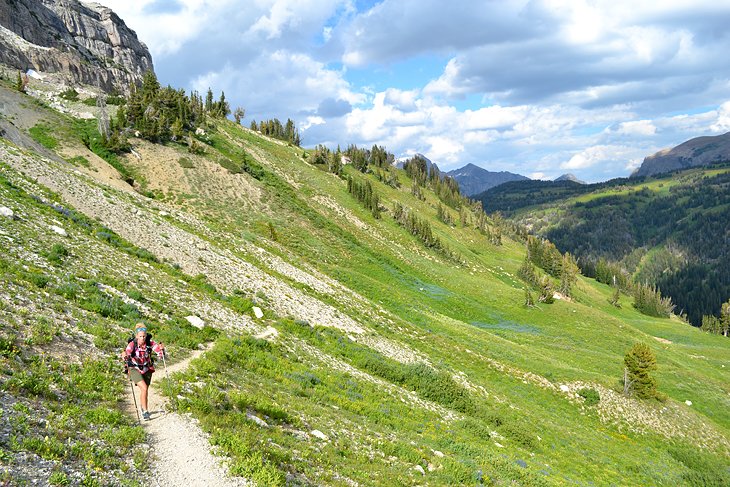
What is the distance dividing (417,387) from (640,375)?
103 ft

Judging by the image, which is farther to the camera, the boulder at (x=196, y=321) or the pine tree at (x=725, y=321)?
the pine tree at (x=725, y=321)

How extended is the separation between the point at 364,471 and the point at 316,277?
28.5 m

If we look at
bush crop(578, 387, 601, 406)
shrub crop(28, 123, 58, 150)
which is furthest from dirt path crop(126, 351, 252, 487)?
shrub crop(28, 123, 58, 150)

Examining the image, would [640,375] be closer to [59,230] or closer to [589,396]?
[589,396]

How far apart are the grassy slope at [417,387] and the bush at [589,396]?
1.69 meters

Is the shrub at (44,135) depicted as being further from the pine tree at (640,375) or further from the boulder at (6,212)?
the pine tree at (640,375)

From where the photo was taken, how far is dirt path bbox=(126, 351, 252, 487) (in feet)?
30.2

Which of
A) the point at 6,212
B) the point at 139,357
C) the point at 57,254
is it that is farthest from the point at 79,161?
the point at 139,357

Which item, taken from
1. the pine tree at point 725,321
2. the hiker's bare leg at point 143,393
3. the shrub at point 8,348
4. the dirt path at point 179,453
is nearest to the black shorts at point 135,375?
the hiker's bare leg at point 143,393

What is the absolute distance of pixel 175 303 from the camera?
21.0 m

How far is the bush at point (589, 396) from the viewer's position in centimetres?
3684

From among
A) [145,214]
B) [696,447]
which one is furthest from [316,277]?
[696,447]

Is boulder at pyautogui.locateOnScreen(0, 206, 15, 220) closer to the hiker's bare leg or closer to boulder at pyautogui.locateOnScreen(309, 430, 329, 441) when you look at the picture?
the hiker's bare leg

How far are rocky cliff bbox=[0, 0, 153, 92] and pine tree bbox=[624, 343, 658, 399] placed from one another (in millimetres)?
110735
